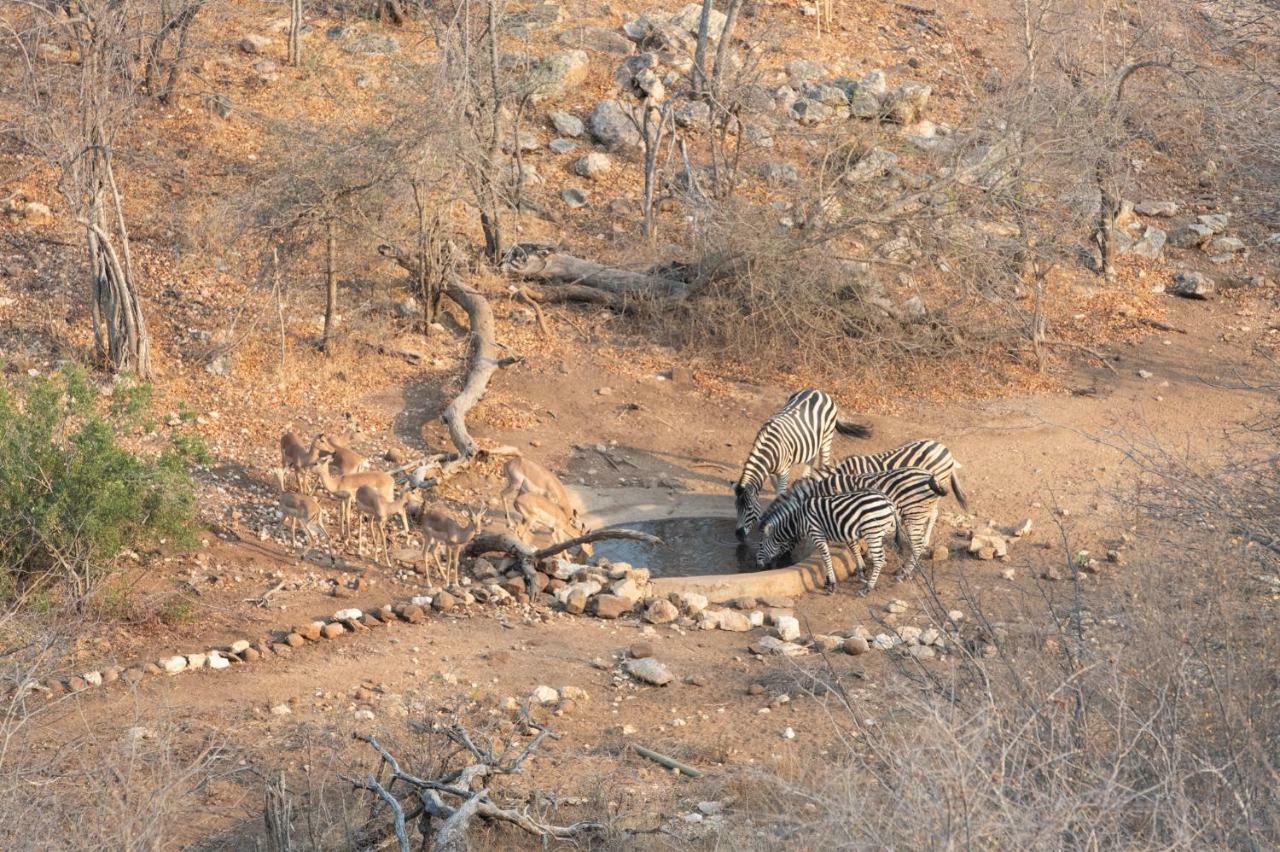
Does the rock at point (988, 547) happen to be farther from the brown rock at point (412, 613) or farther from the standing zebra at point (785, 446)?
the brown rock at point (412, 613)

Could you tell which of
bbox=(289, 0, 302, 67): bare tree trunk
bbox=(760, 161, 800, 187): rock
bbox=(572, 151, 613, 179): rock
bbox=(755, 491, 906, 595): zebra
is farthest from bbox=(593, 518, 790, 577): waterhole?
bbox=(289, 0, 302, 67): bare tree trunk

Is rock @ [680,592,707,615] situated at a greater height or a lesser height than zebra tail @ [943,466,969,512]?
lesser

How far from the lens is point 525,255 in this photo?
18.2 m

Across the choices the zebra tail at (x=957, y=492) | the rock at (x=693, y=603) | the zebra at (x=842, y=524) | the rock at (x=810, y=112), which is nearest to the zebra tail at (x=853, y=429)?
the zebra tail at (x=957, y=492)

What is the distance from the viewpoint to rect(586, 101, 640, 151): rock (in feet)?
72.0

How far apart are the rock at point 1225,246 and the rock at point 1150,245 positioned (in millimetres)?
728

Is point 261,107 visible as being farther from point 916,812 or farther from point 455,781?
point 916,812

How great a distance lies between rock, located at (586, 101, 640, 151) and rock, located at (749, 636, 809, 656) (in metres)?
12.1

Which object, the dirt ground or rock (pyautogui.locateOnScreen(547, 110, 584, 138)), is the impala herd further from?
rock (pyautogui.locateOnScreen(547, 110, 584, 138))

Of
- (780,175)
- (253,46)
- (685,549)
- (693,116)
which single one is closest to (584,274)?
(780,175)

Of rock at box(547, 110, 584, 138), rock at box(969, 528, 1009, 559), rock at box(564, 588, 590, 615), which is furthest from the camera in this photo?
rock at box(547, 110, 584, 138)

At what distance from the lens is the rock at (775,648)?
1137 cm

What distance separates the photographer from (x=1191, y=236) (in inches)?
848

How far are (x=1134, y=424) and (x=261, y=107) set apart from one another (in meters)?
13.3
